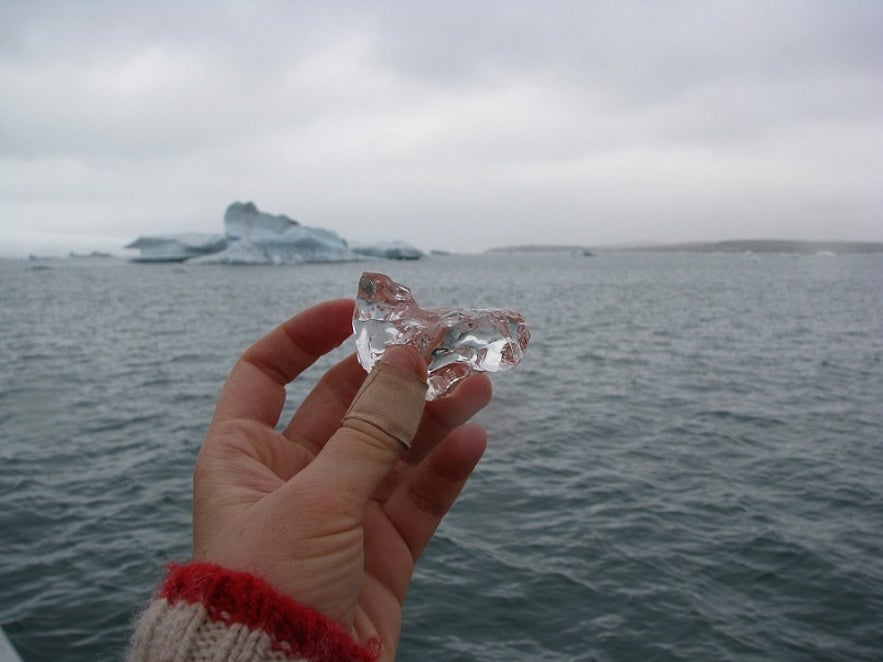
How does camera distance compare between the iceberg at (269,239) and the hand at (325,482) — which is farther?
the iceberg at (269,239)

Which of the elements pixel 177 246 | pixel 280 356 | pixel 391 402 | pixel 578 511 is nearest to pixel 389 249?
pixel 177 246

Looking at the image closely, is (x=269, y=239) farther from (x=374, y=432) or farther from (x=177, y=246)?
(x=374, y=432)

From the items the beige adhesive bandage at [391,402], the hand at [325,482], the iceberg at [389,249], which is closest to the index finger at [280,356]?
the hand at [325,482]

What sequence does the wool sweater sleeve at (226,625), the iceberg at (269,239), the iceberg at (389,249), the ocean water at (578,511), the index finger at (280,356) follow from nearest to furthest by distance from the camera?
the wool sweater sleeve at (226,625), the index finger at (280,356), the ocean water at (578,511), the iceberg at (269,239), the iceberg at (389,249)

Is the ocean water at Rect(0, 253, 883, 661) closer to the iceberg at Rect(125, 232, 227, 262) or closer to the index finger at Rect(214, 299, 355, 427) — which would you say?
the index finger at Rect(214, 299, 355, 427)

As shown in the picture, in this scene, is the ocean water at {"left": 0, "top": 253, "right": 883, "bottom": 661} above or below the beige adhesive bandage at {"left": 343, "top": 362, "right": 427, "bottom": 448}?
below

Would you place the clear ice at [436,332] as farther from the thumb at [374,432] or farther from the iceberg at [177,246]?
the iceberg at [177,246]

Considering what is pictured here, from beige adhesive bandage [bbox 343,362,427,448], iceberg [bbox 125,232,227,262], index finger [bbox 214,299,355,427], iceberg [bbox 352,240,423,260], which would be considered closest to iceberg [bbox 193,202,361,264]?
iceberg [bbox 125,232,227,262]
